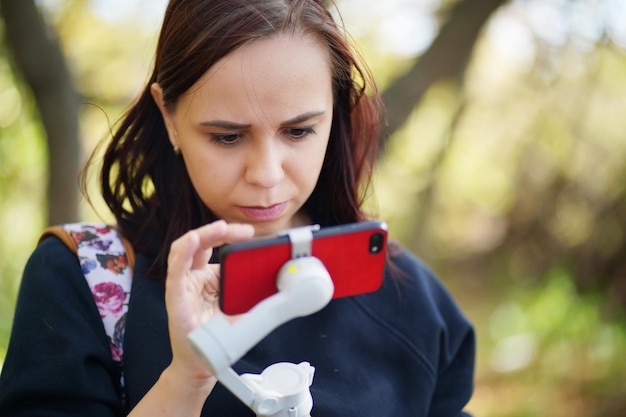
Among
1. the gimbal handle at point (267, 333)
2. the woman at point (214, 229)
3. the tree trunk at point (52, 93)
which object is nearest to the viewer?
the gimbal handle at point (267, 333)

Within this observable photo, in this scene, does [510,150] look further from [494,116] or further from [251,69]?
[251,69]

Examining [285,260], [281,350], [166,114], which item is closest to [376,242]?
[285,260]

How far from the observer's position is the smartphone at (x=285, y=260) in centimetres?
88

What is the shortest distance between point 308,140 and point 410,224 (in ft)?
7.83

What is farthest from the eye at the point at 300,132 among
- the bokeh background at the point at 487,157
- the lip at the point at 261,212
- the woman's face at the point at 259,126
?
the bokeh background at the point at 487,157

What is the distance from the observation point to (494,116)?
10.8 ft

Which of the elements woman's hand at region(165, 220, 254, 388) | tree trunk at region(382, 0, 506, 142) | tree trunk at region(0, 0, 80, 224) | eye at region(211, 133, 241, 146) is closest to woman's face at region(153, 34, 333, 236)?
eye at region(211, 133, 241, 146)

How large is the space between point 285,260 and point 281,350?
15.9 inches

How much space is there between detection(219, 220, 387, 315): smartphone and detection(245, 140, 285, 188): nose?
0.69 ft

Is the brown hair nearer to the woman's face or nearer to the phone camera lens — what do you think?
the woman's face

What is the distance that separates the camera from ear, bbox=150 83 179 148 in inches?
48.2

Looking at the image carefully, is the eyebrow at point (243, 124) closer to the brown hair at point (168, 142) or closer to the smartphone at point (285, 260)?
the brown hair at point (168, 142)

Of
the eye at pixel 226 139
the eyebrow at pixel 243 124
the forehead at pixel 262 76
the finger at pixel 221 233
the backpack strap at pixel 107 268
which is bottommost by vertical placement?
the backpack strap at pixel 107 268

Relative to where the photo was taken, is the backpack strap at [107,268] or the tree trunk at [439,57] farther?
the tree trunk at [439,57]
